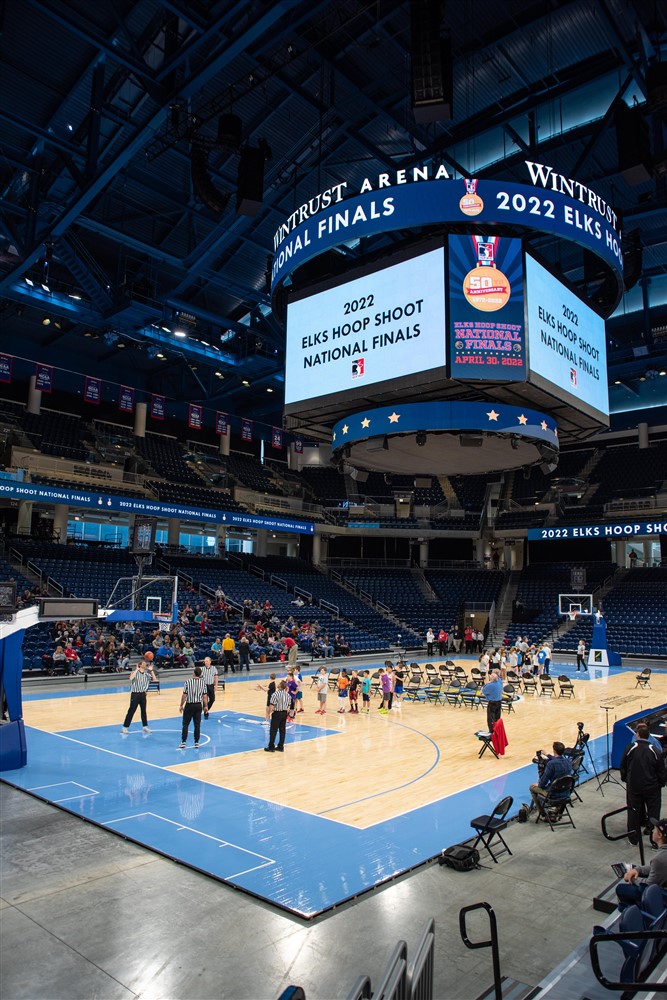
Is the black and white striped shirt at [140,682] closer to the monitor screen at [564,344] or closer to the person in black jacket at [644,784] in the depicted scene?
the person in black jacket at [644,784]

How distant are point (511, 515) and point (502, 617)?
293 inches

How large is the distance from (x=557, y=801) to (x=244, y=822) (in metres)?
4.23

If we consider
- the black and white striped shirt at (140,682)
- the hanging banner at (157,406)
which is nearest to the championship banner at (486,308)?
the black and white striped shirt at (140,682)

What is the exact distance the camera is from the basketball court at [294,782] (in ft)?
25.0

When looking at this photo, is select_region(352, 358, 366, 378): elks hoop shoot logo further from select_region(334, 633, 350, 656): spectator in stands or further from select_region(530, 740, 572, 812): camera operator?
select_region(334, 633, 350, 656): spectator in stands

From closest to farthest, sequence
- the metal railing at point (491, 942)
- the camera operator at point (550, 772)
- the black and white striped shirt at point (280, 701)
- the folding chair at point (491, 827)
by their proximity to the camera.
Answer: the metal railing at point (491, 942) → the folding chair at point (491, 827) → the camera operator at point (550, 772) → the black and white striped shirt at point (280, 701)

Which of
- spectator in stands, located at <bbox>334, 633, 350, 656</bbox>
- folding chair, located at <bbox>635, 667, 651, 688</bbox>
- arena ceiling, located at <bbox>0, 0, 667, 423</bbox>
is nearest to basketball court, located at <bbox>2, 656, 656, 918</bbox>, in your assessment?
folding chair, located at <bbox>635, 667, 651, 688</bbox>

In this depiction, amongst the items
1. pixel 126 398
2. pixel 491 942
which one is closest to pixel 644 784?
pixel 491 942

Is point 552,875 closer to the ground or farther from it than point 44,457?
closer to the ground

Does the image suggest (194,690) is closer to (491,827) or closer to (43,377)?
(491,827)

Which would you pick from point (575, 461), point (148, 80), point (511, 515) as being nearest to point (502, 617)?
point (511, 515)

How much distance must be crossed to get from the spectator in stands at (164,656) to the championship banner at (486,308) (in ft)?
58.2

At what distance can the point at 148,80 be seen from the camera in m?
15.2

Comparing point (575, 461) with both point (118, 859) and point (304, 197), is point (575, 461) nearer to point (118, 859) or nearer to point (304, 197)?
point (304, 197)
